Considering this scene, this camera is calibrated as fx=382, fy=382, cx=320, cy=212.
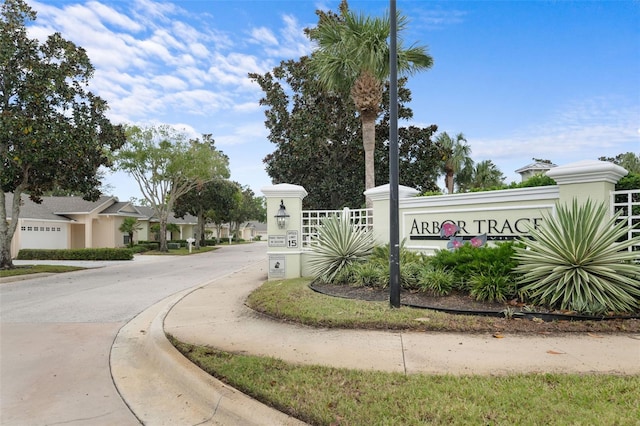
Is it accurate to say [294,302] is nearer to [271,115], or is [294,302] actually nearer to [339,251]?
[339,251]

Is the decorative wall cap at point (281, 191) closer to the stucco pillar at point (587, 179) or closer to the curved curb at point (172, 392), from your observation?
the curved curb at point (172, 392)

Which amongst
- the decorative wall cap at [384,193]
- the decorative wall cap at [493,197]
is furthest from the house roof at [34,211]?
the decorative wall cap at [493,197]

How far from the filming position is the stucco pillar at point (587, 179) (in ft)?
20.9

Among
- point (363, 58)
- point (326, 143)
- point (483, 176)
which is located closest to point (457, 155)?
point (483, 176)

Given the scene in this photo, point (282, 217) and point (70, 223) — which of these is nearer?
point (282, 217)

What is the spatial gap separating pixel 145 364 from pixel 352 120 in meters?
17.3

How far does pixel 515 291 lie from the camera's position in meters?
6.35

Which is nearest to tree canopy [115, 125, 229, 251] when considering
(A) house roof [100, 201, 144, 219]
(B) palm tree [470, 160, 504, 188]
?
(A) house roof [100, 201, 144, 219]

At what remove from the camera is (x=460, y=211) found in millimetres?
8602

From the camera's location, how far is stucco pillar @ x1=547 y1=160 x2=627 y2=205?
20.9 feet

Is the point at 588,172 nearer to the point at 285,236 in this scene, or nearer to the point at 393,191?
the point at 393,191

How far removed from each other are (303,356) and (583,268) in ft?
14.5

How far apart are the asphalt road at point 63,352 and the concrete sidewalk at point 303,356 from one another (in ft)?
0.85

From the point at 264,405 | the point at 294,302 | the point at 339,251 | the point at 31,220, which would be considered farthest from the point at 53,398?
the point at 31,220
